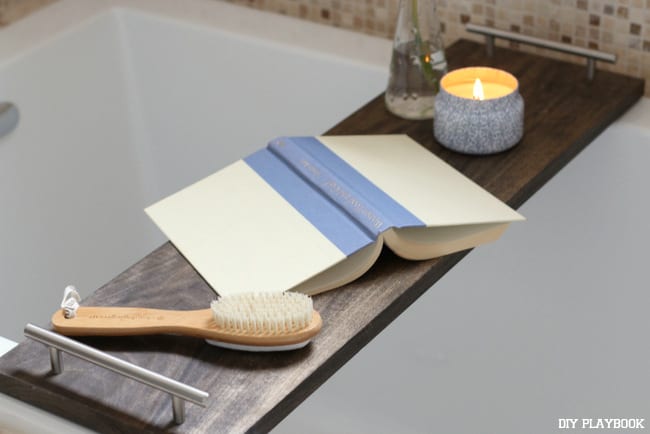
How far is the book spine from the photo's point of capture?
3.44 feet

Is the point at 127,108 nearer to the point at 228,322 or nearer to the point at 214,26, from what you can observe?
the point at 214,26

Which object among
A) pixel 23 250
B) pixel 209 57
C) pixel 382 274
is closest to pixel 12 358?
pixel 382 274

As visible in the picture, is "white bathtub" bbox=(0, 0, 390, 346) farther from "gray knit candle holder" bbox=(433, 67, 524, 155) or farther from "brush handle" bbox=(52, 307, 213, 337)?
"brush handle" bbox=(52, 307, 213, 337)

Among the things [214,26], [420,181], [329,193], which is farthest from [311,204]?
[214,26]

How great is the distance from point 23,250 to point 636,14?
2.99ft

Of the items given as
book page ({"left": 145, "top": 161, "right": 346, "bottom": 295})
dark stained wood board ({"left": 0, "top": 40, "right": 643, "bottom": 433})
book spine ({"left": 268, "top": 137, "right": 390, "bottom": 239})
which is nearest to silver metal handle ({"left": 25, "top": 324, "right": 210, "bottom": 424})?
dark stained wood board ({"left": 0, "top": 40, "right": 643, "bottom": 433})

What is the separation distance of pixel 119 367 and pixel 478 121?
516 millimetres

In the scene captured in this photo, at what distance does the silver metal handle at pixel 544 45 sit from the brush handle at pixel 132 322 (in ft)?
2.09

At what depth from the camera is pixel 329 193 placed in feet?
3.65

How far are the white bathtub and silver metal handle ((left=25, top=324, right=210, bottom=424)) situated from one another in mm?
703

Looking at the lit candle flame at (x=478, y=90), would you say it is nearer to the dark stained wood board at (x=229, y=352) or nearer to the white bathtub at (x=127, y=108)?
the dark stained wood board at (x=229, y=352)

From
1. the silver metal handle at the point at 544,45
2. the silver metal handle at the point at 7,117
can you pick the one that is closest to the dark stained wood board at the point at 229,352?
the silver metal handle at the point at 544,45

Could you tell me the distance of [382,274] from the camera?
40.4 inches

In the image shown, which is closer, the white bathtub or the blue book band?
the blue book band
